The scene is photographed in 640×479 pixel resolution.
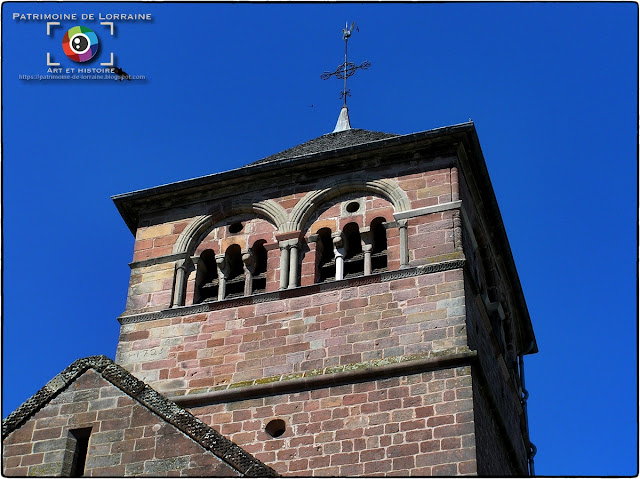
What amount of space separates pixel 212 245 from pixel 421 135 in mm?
3624

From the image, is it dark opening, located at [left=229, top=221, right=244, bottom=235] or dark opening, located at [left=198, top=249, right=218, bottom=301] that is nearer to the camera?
dark opening, located at [left=198, top=249, right=218, bottom=301]

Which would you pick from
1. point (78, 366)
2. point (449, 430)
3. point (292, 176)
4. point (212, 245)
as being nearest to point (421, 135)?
point (292, 176)

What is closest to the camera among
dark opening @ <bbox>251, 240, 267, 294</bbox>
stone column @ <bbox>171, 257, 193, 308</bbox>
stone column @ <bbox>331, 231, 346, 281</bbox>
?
stone column @ <bbox>331, 231, 346, 281</bbox>

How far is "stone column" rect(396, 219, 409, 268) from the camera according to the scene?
61.4 ft

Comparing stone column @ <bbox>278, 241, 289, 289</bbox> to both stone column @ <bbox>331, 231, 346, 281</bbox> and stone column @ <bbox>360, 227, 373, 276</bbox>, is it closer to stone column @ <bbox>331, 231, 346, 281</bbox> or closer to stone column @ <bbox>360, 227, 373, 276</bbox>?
stone column @ <bbox>331, 231, 346, 281</bbox>

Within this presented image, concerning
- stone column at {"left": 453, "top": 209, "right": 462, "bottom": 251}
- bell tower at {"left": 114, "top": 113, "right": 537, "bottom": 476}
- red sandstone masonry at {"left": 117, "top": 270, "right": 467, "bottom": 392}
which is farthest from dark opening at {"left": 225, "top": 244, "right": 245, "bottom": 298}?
stone column at {"left": 453, "top": 209, "right": 462, "bottom": 251}

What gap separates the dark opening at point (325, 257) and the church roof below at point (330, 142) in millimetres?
1594

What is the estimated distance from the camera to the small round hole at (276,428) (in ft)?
57.2

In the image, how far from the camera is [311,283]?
19.1m

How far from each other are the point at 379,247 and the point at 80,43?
516 centimetres

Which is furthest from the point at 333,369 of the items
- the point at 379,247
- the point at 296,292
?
the point at 379,247

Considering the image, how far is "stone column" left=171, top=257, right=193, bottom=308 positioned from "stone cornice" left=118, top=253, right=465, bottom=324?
22 centimetres

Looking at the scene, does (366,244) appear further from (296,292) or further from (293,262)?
(296,292)

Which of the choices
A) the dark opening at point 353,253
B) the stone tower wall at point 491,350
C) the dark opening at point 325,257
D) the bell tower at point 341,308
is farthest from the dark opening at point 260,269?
the stone tower wall at point 491,350
